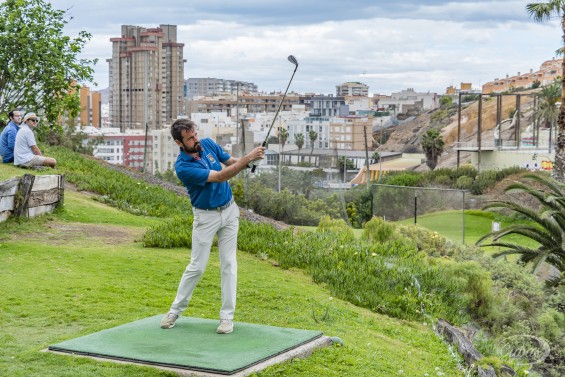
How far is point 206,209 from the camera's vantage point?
8297mm

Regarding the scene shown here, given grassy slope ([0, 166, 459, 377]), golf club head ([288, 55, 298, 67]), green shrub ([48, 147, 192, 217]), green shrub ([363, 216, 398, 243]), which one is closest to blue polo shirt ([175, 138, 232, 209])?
golf club head ([288, 55, 298, 67])

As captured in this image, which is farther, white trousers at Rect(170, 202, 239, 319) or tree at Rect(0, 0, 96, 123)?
tree at Rect(0, 0, 96, 123)

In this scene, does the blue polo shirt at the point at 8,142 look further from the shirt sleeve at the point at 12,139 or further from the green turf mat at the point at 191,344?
the green turf mat at the point at 191,344

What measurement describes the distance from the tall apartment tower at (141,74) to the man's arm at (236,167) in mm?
167445

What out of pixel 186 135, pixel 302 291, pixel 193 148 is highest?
pixel 186 135

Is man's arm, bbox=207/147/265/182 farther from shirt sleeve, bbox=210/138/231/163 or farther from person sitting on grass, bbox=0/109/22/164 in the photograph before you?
person sitting on grass, bbox=0/109/22/164

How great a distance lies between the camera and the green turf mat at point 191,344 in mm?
7394

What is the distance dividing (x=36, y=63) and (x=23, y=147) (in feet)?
24.0

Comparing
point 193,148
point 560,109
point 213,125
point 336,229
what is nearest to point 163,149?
point 213,125

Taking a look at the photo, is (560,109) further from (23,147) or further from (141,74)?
(141,74)

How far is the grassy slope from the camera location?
7996 millimetres

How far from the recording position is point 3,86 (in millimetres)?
25438

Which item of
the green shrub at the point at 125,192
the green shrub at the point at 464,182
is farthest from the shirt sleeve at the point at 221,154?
the green shrub at the point at 464,182

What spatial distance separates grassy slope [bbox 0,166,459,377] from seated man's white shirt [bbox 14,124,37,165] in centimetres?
361
